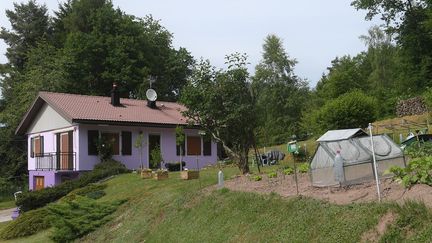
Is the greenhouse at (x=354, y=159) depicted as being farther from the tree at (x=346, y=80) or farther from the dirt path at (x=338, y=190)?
the tree at (x=346, y=80)

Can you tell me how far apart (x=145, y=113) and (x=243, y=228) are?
889 inches

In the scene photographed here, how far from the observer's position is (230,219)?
1070cm

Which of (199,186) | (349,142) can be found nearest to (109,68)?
(199,186)

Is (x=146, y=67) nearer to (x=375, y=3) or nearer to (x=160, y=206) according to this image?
(x=375, y=3)

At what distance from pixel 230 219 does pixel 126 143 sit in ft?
64.7

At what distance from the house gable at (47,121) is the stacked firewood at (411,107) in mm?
22340

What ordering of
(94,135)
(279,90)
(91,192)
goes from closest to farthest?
(91,192), (94,135), (279,90)

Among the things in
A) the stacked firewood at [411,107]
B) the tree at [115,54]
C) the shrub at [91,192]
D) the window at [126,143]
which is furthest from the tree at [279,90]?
the shrub at [91,192]

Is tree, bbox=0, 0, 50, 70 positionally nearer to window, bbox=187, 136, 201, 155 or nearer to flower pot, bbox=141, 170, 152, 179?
window, bbox=187, 136, 201, 155

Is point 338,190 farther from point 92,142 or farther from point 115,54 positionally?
point 115,54

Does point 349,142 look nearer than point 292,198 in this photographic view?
No

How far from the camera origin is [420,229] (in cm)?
661

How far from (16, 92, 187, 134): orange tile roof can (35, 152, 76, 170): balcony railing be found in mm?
2275

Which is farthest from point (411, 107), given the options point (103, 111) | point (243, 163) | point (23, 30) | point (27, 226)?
point (23, 30)
